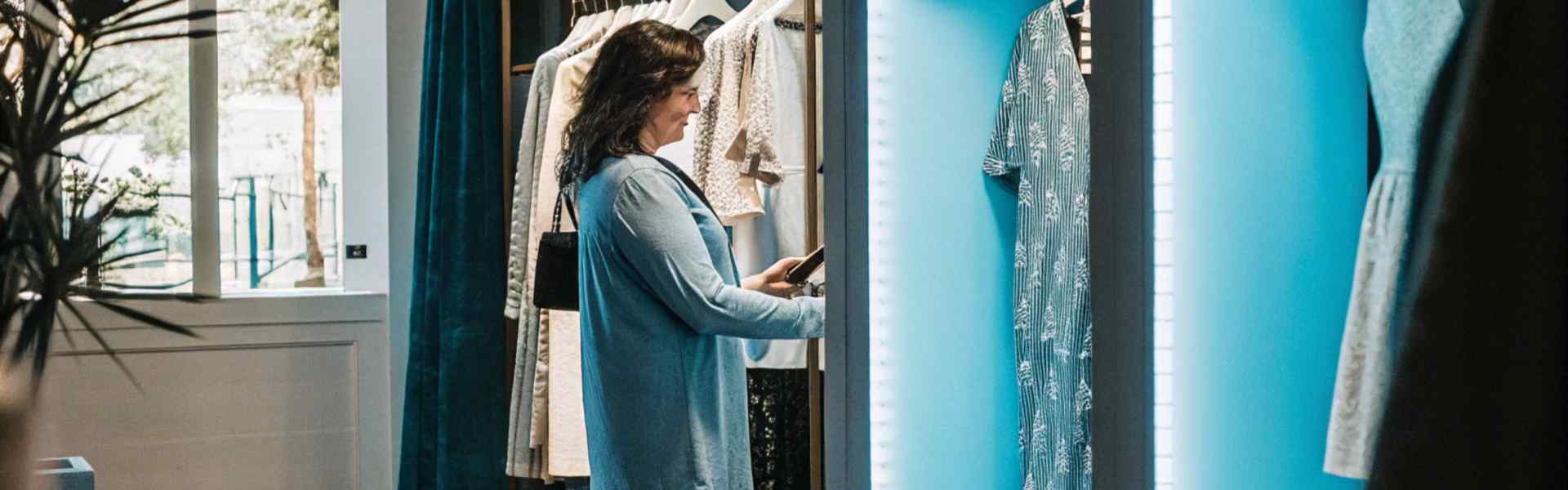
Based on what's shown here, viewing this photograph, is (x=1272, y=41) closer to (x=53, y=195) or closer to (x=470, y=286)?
(x=53, y=195)

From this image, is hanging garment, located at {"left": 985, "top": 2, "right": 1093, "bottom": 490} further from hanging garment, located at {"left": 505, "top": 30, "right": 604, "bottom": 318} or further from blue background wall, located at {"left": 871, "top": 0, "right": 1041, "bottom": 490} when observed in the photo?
hanging garment, located at {"left": 505, "top": 30, "right": 604, "bottom": 318}

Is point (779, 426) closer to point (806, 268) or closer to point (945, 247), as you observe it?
point (806, 268)

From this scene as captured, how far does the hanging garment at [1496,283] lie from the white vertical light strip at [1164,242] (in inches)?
9.8

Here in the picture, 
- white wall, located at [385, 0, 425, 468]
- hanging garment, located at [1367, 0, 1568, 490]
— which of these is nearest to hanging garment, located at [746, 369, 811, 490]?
white wall, located at [385, 0, 425, 468]

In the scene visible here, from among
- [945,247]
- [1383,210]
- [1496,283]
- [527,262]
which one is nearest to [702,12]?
[527,262]

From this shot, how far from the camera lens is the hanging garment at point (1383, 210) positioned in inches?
38.8

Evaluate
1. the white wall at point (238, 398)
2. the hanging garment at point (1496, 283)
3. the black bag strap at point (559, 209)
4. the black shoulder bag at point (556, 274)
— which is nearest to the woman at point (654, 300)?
the black bag strap at point (559, 209)

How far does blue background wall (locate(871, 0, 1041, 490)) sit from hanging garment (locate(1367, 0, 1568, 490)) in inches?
28.1

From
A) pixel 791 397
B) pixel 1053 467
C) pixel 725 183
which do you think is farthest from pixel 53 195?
pixel 791 397

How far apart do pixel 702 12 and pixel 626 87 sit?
82 centimetres

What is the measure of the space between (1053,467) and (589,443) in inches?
30.1

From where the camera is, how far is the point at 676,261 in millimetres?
1896

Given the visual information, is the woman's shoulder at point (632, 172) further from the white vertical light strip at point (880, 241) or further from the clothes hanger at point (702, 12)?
the clothes hanger at point (702, 12)

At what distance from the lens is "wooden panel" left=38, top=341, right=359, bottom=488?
3.47 metres
